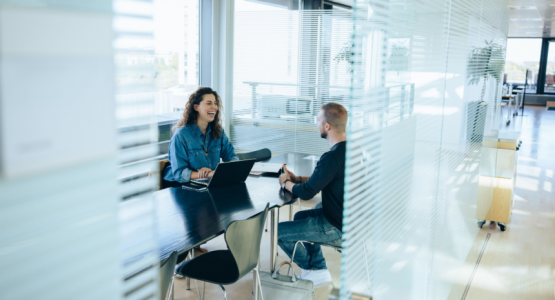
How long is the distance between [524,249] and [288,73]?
11.1 feet

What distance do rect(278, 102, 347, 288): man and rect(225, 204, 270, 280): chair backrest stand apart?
0.52 metres

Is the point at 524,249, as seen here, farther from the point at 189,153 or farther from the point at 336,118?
the point at 189,153

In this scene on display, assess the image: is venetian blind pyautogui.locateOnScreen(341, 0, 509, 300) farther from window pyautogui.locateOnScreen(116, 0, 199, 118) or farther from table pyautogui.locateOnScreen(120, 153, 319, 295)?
window pyautogui.locateOnScreen(116, 0, 199, 118)

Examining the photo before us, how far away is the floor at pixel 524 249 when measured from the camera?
3521mm

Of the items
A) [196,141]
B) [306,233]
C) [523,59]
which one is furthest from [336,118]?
[523,59]

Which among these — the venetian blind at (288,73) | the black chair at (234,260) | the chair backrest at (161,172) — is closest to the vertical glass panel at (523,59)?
the venetian blind at (288,73)

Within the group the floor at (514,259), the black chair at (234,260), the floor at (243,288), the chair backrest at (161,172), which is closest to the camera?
the black chair at (234,260)

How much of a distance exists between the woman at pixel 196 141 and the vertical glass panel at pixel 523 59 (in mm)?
19452

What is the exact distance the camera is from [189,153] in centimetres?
364

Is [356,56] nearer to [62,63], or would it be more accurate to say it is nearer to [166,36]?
[62,63]

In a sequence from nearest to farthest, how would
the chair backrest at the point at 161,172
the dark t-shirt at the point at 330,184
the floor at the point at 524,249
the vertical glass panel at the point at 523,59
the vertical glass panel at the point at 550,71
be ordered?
the dark t-shirt at the point at 330,184 → the floor at the point at 524,249 → the chair backrest at the point at 161,172 → the vertical glass panel at the point at 550,71 → the vertical glass panel at the point at 523,59

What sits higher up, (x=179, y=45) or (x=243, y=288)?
(x=179, y=45)

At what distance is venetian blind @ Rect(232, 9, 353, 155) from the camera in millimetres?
5895

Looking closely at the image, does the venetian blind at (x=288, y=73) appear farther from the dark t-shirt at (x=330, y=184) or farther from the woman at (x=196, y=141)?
the dark t-shirt at (x=330, y=184)
